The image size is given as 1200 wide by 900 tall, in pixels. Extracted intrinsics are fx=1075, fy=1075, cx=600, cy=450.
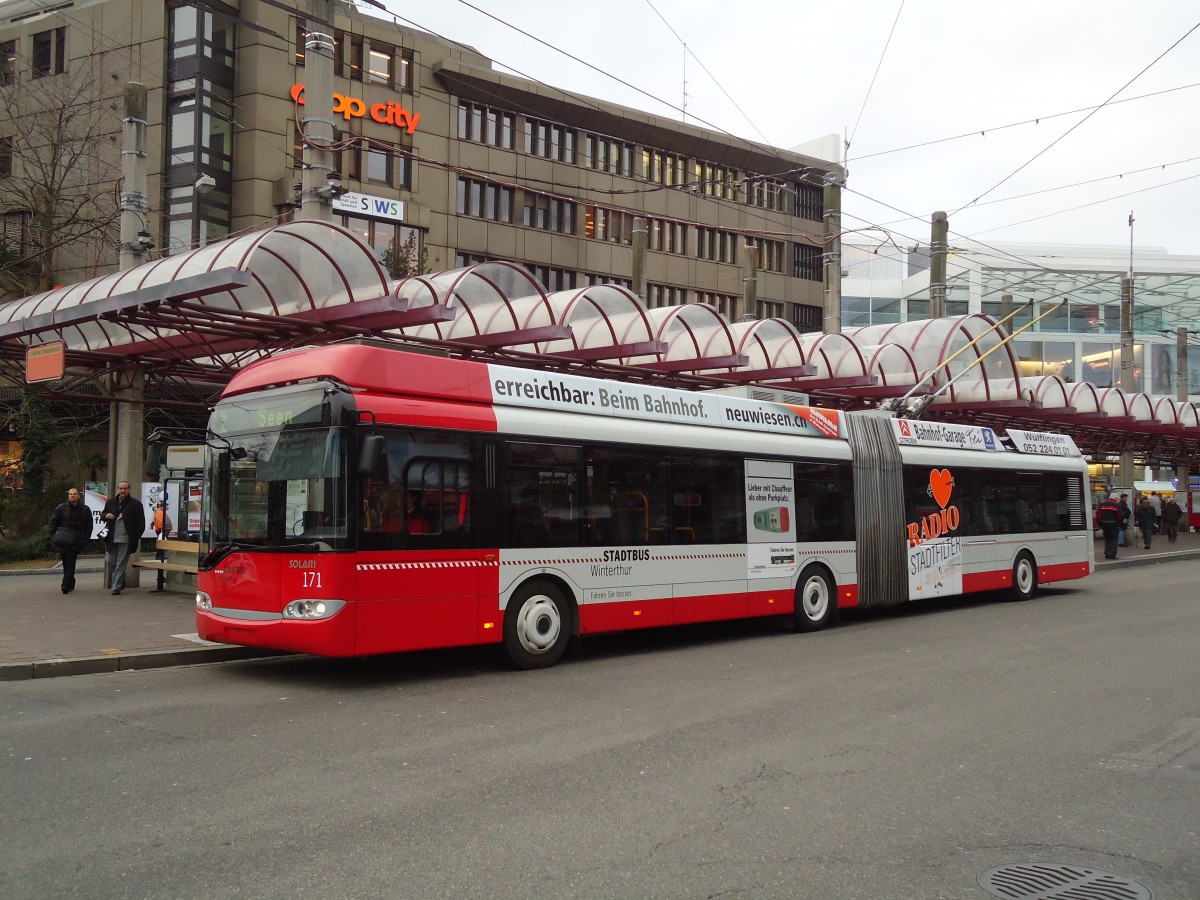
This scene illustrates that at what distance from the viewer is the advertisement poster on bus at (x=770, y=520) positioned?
1390 cm

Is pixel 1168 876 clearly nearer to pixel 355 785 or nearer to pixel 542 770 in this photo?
pixel 542 770

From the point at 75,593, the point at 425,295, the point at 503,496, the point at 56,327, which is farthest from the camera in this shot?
the point at 75,593

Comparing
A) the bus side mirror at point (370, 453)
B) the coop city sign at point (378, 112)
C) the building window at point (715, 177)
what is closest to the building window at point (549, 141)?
the coop city sign at point (378, 112)

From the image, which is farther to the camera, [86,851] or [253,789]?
[253,789]

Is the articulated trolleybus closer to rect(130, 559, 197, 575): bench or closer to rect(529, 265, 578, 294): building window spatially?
rect(130, 559, 197, 575): bench

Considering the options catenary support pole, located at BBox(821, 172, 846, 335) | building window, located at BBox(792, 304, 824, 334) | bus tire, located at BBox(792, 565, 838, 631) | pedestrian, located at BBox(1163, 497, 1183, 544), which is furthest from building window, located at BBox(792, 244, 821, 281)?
bus tire, located at BBox(792, 565, 838, 631)

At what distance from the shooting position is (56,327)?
46.9 feet

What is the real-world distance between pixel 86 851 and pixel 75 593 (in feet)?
44.7

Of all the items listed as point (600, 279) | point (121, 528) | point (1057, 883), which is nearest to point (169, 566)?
point (121, 528)

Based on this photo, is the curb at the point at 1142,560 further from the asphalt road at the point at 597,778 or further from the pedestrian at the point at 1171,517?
the asphalt road at the point at 597,778

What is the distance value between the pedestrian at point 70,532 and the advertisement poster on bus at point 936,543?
1295cm

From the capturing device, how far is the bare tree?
29547 millimetres

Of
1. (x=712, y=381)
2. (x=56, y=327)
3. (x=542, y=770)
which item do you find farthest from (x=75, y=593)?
(x=542, y=770)

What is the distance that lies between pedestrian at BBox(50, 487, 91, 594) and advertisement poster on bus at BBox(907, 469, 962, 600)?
42.5ft
